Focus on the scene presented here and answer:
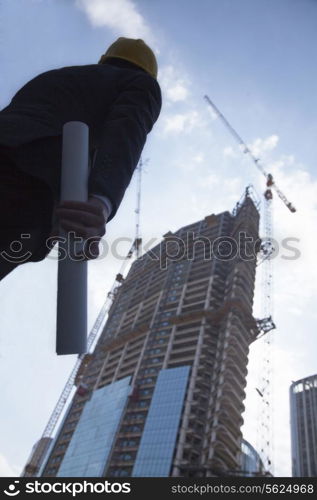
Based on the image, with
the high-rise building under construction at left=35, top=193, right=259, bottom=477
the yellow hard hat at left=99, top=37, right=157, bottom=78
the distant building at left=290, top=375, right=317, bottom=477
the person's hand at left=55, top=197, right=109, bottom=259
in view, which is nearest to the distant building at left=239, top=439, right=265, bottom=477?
the high-rise building under construction at left=35, top=193, right=259, bottom=477

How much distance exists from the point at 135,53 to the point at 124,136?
2.52 ft

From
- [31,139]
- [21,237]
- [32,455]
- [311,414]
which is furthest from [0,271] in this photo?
[32,455]

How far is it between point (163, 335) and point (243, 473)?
36146 millimetres

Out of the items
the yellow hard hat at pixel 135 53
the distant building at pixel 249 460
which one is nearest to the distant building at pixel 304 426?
the distant building at pixel 249 460

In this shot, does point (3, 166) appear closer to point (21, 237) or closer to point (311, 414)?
point (21, 237)

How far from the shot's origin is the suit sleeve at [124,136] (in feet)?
5.04

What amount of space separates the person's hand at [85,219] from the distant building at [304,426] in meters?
131

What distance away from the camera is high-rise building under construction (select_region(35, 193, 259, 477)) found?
73.9m

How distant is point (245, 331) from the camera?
303 feet

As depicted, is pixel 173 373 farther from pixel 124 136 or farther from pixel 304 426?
pixel 124 136

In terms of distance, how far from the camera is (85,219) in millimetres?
1387

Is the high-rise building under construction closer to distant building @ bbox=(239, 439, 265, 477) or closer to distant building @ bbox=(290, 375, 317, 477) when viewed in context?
distant building @ bbox=(239, 439, 265, 477)

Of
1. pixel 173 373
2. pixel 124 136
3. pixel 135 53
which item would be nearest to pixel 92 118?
pixel 124 136

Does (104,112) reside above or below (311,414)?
below
